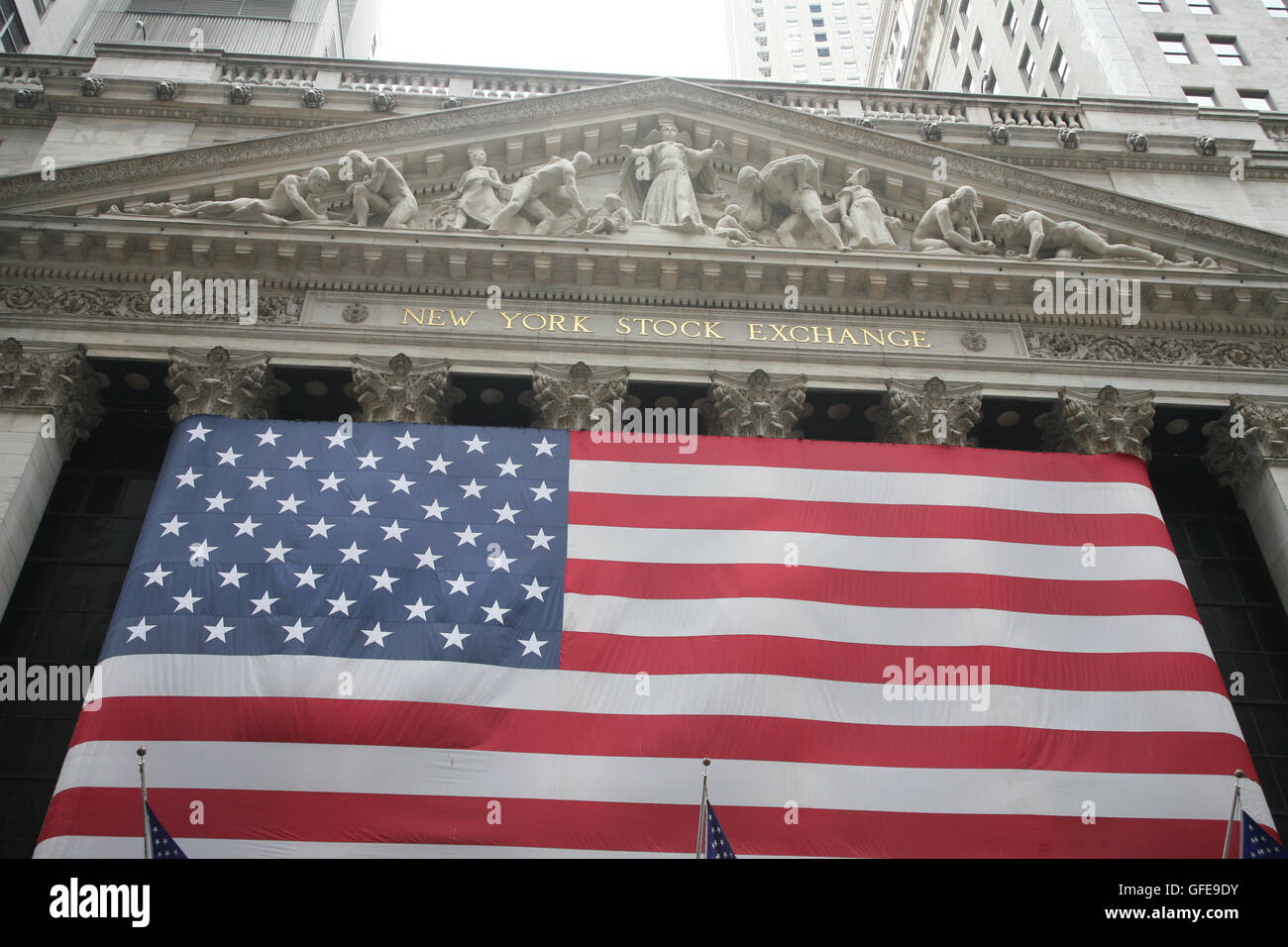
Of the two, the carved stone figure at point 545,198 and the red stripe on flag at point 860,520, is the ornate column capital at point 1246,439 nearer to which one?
the red stripe on flag at point 860,520

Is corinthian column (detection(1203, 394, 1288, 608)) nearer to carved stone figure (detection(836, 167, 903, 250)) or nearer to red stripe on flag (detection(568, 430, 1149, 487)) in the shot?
red stripe on flag (detection(568, 430, 1149, 487))

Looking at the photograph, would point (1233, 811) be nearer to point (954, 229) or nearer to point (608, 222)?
point (954, 229)

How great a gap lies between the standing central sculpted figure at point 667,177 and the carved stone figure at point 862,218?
2.69 m

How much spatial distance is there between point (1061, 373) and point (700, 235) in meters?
6.88

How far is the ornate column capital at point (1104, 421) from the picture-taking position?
19.3 meters

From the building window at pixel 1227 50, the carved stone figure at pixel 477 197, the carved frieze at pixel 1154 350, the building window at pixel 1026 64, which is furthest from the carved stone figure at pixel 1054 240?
the building window at pixel 1026 64

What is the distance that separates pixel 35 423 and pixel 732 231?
1222cm

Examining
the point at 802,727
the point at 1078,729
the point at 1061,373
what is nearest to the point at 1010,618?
the point at 1078,729

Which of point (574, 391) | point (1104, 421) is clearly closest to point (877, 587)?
point (1104, 421)

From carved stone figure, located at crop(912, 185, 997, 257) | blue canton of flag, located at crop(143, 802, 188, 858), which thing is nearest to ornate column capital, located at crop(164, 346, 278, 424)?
blue canton of flag, located at crop(143, 802, 188, 858)

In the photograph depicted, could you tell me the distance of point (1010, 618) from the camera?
55.2ft
